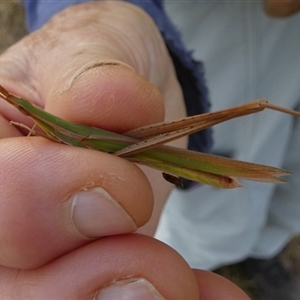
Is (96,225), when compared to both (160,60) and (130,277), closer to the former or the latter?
(130,277)

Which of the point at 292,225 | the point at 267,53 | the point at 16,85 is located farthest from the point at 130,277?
the point at 292,225

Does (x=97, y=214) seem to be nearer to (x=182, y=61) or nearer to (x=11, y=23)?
(x=182, y=61)

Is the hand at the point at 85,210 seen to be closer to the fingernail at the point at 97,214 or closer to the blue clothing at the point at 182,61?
the fingernail at the point at 97,214

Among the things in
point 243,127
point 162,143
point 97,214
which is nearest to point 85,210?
point 97,214

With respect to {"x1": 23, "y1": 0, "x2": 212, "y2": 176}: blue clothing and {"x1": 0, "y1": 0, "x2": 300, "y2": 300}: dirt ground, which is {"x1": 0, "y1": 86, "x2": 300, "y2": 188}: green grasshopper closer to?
{"x1": 23, "y1": 0, "x2": 212, "y2": 176}: blue clothing

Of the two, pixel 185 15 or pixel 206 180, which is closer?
pixel 206 180
